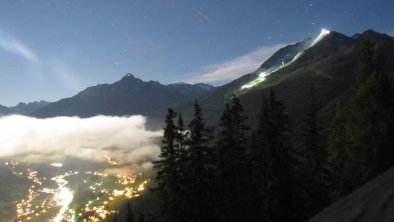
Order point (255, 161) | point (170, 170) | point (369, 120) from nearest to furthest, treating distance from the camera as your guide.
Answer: point (170, 170), point (369, 120), point (255, 161)

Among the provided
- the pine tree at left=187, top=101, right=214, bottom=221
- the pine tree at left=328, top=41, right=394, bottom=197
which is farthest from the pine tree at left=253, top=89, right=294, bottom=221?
the pine tree at left=328, top=41, right=394, bottom=197

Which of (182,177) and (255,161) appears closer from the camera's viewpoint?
(182,177)

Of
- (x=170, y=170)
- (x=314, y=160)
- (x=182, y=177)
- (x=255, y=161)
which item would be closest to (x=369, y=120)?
(x=314, y=160)

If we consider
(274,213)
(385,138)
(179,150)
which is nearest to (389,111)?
(385,138)

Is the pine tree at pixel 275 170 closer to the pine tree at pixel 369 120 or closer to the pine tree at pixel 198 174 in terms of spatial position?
the pine tree at pixel 198 174

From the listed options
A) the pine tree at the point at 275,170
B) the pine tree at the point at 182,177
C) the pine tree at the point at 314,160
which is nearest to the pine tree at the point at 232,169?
the pine tree at the point at 275,170

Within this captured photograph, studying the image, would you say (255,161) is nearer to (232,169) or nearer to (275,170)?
(232,169)

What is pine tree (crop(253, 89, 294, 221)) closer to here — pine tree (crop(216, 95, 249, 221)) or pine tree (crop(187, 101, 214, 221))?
pine tree (crop(216, 95, 249, 221))
